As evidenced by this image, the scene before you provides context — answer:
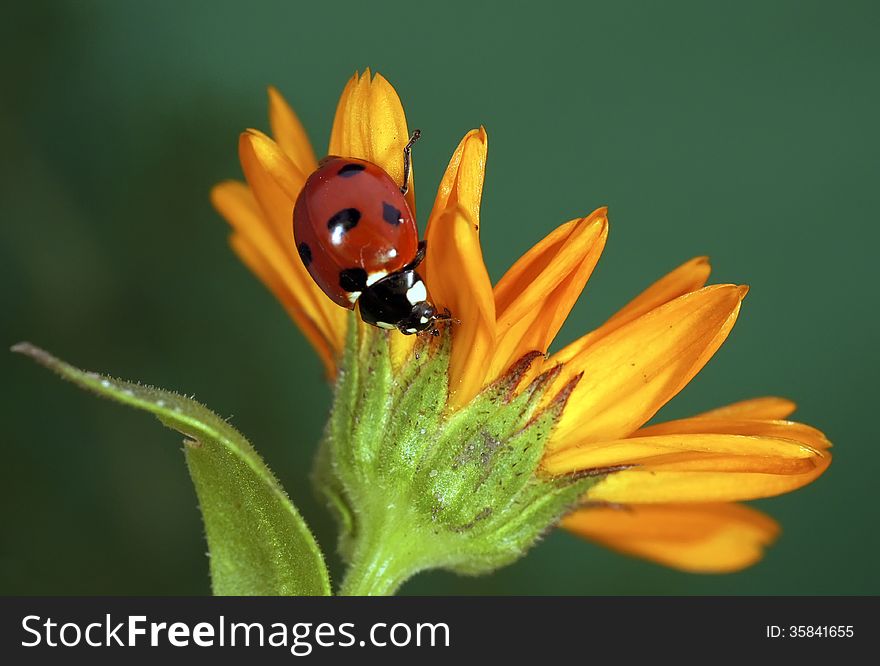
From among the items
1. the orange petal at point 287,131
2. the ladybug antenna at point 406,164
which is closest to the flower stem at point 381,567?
the ladybug antenna at point 406,164

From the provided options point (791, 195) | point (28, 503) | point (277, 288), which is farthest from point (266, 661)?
point (791, 195)

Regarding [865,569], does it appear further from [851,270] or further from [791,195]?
[791,195]

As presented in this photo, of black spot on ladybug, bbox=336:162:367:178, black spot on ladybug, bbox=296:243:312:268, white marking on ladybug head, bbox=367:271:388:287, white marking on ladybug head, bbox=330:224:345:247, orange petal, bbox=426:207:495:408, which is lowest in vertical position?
orange petal, bbox=426:207:495:408

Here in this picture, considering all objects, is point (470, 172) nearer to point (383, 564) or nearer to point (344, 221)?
point (344, 221)

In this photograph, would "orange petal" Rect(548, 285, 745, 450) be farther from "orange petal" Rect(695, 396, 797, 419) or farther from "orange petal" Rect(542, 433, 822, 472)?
"orange petal" Rect(695, 396, 797, 419)

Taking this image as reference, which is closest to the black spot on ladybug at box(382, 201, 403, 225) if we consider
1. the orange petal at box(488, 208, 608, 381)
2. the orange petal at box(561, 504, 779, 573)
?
the orange petal at box(488, 208, 608, 381)

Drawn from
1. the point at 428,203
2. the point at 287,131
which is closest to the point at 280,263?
the point at 287,131
